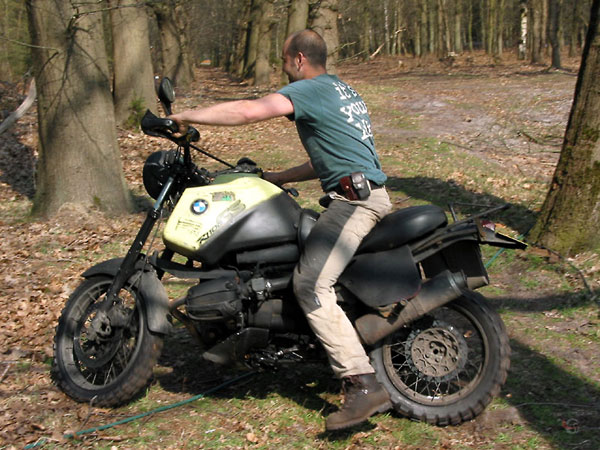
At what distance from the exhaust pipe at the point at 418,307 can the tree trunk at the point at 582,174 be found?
305 centimetres

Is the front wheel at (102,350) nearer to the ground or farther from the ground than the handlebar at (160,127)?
nearer to the ground

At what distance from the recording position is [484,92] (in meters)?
19.5

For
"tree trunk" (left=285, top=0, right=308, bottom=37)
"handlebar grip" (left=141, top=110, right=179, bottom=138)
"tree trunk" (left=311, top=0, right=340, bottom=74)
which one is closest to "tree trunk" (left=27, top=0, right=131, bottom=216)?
"handlebar grip" (left=141, top=110, right=179, bottom=138)

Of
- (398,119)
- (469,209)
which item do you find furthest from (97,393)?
(398,119)

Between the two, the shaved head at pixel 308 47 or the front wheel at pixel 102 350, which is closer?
the shaved head at pixel 308 47

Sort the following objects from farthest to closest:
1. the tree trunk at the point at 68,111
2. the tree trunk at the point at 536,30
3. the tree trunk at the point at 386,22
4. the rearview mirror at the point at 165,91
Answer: the tree trunk at the point at 386,22
the tree trunk at the point at 536,30
the tree trunk at the point at 68,111
the rearview mirror at the point at 165,91

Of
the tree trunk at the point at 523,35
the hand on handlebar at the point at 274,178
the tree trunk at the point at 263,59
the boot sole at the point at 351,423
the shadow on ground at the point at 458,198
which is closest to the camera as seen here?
the boot sole at the point at 351,423

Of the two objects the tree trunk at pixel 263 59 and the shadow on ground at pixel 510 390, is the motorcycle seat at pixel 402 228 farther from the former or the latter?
the tree trunk at pixel 263 59

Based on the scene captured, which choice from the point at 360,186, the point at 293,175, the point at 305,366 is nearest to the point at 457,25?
the point at 293,175

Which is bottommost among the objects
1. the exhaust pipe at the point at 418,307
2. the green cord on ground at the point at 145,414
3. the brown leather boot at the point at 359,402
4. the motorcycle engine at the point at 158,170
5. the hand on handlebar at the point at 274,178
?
the green cord on ground at the point at 145,414

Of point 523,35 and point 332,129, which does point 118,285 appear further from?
point 523,35

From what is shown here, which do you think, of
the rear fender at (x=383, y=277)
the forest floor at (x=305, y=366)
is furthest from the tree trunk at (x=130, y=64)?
the rear fender at (x=383, y=277)

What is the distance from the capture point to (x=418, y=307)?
393 centimetres

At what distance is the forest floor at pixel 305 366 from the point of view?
401cm
